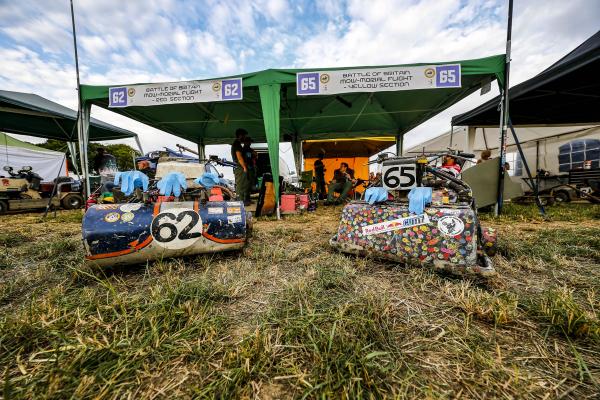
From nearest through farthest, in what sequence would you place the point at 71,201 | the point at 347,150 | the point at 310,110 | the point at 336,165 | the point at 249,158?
the point at 249,158, the point at 71,201, the point at 310,110, the point at 347,150, the point at 336,165

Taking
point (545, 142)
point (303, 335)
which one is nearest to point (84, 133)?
point (303, 335)

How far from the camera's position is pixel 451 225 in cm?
130

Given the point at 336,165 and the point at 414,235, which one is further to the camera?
the point at 336,165

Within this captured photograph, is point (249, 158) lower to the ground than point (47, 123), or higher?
lower

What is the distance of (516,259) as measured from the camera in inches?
65.1

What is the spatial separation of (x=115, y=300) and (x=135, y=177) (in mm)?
940

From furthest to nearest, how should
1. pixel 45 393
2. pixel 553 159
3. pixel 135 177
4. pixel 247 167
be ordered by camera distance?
pixel 553 159, pixel 247 167, pixel 135 177, pixel 45 393

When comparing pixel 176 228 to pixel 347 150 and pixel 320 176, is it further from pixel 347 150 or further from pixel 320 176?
pixel 347 150

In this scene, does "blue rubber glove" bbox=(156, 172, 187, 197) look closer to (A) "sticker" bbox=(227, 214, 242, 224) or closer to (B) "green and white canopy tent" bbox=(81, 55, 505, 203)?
(A) "sticker" bbox=(227, 214, 242, 224)

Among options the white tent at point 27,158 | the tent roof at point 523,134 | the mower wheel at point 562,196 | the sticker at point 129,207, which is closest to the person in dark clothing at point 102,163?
the sticker at point 129,207

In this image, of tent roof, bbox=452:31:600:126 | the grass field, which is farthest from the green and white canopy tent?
the grass field

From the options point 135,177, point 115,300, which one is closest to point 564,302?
point 115,300

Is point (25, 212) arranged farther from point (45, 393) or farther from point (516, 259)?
point (516, 259)

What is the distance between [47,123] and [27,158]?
831 centimetres
